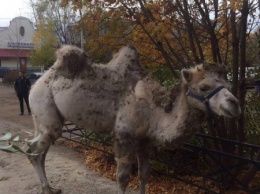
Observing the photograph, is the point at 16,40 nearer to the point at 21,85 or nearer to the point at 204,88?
the point at 21,85

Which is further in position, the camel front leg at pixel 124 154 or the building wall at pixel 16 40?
the building wall at pixel 16 40

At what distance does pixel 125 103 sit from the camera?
478 centimetres

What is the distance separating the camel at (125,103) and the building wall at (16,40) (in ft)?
142

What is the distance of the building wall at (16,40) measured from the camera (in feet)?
155

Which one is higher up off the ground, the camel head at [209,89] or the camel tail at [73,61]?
the camel tail at [73,61]

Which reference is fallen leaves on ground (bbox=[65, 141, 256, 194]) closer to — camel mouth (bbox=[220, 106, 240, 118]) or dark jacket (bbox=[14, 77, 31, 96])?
camel mouth (bbox=[220, 106, 240, 118])

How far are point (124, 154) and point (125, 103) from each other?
654mm

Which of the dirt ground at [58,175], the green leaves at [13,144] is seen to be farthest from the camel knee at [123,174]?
the green leaves at [13,144]

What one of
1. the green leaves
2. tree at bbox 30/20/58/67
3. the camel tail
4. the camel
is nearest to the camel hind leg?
the camel

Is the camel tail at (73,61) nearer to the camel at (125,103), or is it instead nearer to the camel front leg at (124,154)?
the camel at (125,103)

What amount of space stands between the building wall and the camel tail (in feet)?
142

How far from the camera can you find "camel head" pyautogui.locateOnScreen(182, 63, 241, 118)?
12.3 ft

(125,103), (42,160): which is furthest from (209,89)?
(42,160)

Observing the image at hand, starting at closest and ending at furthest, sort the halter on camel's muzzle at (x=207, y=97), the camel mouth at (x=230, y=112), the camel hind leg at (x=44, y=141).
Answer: the camel mouth at (x=230, y=112), the halter on camel's muzzle at (x=207, y=97), the camel hind leg at (x=44, y=141)
